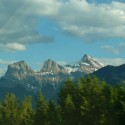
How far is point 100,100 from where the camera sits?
102 metres

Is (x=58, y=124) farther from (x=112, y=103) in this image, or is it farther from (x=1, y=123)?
(x=1, y=123)

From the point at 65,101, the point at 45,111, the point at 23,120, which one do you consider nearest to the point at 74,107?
the point at 65,101

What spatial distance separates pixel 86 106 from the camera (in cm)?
10106

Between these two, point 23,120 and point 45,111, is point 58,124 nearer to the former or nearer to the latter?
point 45,111

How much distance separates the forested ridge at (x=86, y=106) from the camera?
319ft

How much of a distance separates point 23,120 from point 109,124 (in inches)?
2008

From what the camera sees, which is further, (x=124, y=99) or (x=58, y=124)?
(x=58, y=124)

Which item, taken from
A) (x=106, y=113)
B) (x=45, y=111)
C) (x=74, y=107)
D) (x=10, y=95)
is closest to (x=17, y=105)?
(x=10, y=95)

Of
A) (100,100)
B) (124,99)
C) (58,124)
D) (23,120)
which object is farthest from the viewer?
(23,120)

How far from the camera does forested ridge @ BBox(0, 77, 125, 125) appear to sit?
319ft

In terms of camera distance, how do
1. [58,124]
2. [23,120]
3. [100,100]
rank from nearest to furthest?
[100,100], [58,124], [23,120]

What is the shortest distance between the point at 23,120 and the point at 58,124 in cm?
2927

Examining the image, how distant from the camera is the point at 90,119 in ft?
336

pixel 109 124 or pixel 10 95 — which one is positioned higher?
pixel 10 95
